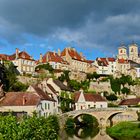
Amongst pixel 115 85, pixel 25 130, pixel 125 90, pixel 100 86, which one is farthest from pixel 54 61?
pixel 25 130

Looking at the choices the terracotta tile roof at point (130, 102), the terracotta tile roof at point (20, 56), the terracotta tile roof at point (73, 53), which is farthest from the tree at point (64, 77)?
the terracotta tile roof at point (73, 53)

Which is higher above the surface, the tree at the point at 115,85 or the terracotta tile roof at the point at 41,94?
the tree at the point at 115,85

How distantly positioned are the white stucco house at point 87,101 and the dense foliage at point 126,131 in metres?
16.8

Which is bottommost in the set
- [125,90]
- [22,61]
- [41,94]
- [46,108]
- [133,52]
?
[46,108]

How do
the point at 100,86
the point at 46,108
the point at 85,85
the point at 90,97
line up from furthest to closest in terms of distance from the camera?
1. the point at 100,86
2. the point at 85,85
3. the point at 90,97
4. the point at 46,108

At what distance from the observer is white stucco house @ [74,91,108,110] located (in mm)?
71250

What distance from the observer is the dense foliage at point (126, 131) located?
159 ft

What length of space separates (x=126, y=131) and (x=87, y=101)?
72.9ft

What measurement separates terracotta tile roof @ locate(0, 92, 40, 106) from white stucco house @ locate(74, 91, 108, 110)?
20689 mm

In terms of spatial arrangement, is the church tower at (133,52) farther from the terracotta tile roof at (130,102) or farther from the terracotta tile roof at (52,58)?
the terracotta tile roof at (130,102)

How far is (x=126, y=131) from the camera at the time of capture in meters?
51.1

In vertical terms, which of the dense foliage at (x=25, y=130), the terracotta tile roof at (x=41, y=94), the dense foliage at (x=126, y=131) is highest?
the terracotta tile roof at (x=41, y=94)

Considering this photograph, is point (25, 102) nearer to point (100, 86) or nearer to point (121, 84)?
point (100, 86)

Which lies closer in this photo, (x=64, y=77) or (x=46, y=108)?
(x=46, y=108)
